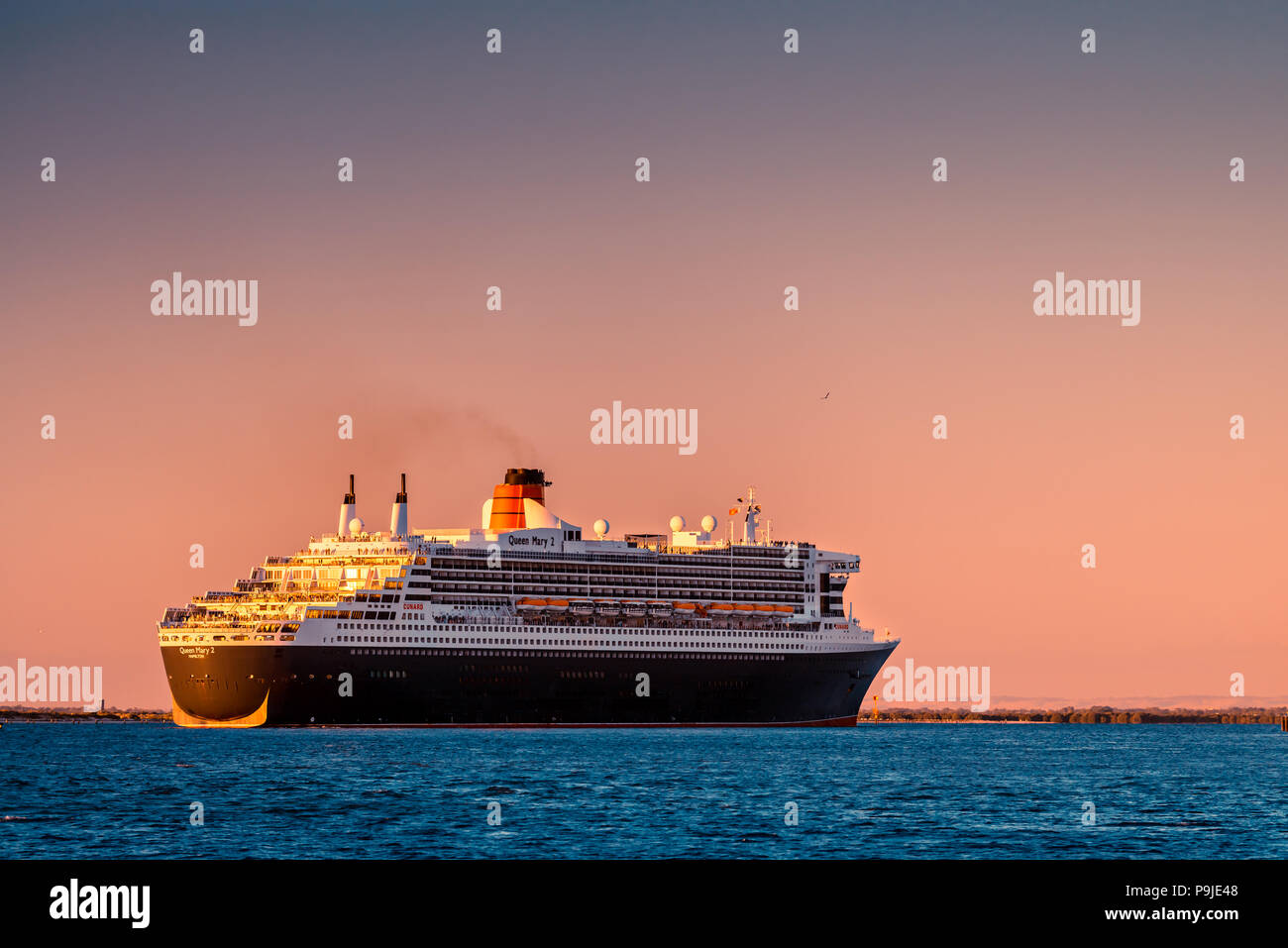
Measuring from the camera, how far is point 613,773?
5938 centimetres

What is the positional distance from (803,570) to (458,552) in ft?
90.6

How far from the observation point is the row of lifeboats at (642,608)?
103m

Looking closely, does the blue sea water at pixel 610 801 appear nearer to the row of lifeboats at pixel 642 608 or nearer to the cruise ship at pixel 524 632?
the cruise ship at pixel 524 632

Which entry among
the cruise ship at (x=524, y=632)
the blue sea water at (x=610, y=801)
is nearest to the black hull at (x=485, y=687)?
the cruise ship at (x=524, y=632)

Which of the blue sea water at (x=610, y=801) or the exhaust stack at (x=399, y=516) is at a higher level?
the exhaust stack at (x=399, y=516)

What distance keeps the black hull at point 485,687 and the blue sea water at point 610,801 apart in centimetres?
647

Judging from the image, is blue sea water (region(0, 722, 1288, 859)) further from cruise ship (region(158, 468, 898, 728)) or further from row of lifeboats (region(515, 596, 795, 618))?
row of lifeboats (region(515, 596, 795, 618))

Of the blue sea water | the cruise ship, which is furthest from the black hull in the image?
the blue sea water

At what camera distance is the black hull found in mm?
90750

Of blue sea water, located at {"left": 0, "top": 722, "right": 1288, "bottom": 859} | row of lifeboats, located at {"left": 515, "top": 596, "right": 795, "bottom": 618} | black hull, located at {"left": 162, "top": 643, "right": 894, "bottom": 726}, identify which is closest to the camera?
blue sea water, located at {"left": 0, "top": 722, "right": 1288, "bottom": 859}

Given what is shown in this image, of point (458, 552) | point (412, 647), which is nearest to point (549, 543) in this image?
point (458, 552)

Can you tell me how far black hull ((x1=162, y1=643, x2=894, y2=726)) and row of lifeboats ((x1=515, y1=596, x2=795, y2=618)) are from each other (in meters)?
4.12

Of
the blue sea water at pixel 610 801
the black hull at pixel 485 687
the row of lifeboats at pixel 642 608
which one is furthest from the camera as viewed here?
the row of lifeboats at pixel 642 608
